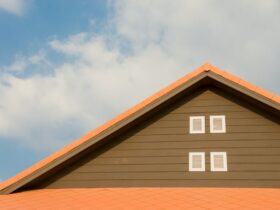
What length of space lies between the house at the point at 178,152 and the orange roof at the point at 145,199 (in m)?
0.05

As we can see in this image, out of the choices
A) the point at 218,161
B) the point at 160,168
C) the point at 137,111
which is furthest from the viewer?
the point at 137,111

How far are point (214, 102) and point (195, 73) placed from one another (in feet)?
3.42

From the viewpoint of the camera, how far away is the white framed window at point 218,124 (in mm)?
9048

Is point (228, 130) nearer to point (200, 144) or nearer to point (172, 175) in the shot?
point (200, 144)

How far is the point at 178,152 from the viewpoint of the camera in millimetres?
9000

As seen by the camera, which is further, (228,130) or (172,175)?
(228,130)

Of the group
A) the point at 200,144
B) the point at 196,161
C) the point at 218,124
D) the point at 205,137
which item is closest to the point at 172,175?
the point at 196,161

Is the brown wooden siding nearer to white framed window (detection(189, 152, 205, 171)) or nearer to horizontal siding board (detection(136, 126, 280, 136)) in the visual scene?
horizontal siding board (detection(136, 126, 280, 136))

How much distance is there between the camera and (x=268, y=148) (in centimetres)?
865

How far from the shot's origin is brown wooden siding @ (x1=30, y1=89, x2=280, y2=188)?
8.58m

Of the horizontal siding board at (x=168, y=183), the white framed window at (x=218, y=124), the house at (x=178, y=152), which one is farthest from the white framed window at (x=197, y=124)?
the horizontal siding board at (x=168, y=183)

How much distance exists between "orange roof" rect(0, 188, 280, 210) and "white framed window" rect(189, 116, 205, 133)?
168 cm

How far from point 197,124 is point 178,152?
101 cm

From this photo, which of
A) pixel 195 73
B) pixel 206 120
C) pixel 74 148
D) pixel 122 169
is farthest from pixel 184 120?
pixel 74 148
